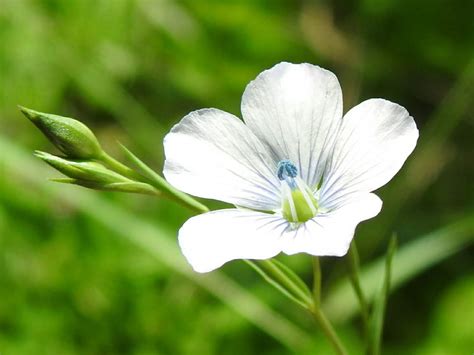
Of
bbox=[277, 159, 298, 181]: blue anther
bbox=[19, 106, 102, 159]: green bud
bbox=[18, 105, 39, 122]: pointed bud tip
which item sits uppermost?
bbox=[18, 105, 39, 122]: pointed bud tip

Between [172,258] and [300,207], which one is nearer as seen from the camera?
[300,207]

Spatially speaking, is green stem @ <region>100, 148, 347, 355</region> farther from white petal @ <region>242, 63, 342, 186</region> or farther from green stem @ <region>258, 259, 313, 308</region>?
white petal @ <region>242, 63, 342, 186</region>

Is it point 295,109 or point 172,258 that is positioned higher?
point 295,109

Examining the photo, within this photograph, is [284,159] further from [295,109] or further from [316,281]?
[316,281]

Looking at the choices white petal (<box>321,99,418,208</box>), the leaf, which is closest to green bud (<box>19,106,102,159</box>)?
white petal (<box>321,99,418,208</box>)

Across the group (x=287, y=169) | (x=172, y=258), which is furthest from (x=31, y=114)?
(x=172, y=258)

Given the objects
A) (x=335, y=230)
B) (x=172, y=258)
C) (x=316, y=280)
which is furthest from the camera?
(x=172, y=258)
